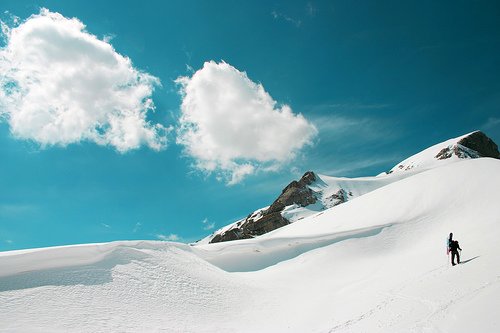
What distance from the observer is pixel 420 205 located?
1292 inches

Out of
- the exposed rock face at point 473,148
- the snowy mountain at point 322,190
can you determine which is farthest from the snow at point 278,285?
the exposed rock face at point 473,148

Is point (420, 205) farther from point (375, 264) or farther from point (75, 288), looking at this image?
point (75, 288)

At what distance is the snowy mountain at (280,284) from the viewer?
12.2m

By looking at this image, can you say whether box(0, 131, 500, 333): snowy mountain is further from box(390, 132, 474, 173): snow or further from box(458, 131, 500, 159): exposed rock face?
box(458, 131, 500, 159): exposed rock face

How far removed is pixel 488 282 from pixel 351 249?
45.9ft

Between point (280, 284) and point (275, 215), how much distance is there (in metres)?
86.6

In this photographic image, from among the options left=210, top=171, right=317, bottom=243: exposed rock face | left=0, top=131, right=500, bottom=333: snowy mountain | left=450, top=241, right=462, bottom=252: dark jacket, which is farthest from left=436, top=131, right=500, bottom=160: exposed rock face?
left=450, top=241, right=462, bottom=252: dark jacket

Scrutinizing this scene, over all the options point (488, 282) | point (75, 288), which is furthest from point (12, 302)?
point (488, 282)

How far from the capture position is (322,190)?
13325 centimetres

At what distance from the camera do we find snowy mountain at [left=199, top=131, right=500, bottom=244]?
108 meters

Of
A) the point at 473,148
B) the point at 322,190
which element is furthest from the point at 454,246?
the point at 473,148

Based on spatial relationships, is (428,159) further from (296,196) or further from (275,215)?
(275,215)

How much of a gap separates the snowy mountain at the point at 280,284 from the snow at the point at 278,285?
0.05 metres

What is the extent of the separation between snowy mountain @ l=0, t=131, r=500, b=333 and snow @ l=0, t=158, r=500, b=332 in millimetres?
53
